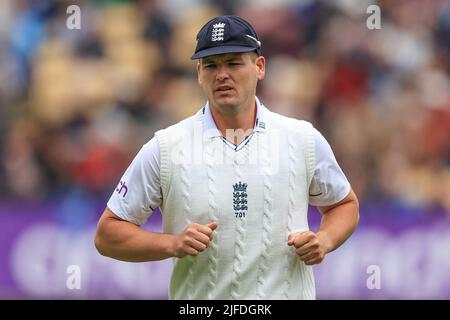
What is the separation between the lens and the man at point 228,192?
4207mm

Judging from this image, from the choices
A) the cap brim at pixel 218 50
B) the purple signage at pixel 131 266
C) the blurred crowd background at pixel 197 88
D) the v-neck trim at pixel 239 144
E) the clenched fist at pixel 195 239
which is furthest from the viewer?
the blurred crowd background at pixel 197 88

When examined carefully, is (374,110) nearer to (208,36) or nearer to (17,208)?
(17,208)

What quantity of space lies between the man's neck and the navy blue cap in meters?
0.28

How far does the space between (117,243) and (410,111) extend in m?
4.63

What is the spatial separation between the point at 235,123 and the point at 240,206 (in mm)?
389

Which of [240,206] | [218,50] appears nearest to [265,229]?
[240,206]

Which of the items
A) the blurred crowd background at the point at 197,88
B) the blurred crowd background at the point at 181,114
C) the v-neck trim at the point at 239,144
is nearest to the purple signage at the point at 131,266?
the blurred crowd background at the point at 181,114

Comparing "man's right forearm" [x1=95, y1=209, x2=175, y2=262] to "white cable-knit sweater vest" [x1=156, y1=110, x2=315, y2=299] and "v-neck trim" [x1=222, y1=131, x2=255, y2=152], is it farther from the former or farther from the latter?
"v-neck trim" [x1=222, y1=131, x2=255, y2=152]

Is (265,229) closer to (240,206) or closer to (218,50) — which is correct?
(240,206)

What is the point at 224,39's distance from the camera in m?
4.18

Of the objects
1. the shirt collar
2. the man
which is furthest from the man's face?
the shirt collar

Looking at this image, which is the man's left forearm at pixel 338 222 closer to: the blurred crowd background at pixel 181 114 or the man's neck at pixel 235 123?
the man's neck at pixel 235 123

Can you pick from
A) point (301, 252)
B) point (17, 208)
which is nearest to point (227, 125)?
point (301, 252)

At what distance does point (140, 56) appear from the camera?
8.32 meters
